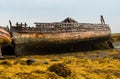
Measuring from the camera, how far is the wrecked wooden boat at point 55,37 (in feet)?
101

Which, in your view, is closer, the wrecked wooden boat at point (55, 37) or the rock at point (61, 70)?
the rock at point (61, 70)

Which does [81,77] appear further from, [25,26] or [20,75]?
[25,26]

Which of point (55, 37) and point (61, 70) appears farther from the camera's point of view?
point (55, 37)

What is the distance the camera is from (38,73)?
15.0 metres

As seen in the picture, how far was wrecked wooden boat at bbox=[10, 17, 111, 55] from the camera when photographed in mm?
30922

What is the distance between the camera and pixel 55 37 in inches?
1346

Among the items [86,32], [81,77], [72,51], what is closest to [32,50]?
[72,51]

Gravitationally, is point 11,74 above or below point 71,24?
below

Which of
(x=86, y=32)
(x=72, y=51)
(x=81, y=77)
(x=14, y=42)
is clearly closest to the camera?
(x=81, y=77)

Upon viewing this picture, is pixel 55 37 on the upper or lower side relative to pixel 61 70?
upper

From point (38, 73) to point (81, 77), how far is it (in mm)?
2164

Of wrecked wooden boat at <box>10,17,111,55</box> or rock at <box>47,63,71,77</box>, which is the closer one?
rock at <box>47,63,71,77</box>

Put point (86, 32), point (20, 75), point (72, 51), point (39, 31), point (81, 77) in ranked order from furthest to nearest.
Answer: point (86, 32)
point (72, 51)
point (39, 31)
point (81, 77)
point (20, 75)

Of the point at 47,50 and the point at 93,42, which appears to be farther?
the point at 93,42
